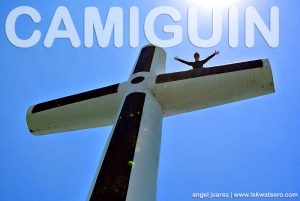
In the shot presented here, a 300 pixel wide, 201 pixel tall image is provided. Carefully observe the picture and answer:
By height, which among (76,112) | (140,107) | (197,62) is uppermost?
(197,62)

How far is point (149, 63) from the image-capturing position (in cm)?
699

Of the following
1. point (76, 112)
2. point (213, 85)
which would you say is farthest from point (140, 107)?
point (76, 112)

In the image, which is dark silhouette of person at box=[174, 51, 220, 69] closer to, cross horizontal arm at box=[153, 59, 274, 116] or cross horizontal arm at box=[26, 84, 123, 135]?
cross horizontal arm at box=[153, 59, 274, 116]

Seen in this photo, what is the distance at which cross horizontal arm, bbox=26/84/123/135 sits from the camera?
636 cm

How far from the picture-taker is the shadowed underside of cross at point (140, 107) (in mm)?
4041

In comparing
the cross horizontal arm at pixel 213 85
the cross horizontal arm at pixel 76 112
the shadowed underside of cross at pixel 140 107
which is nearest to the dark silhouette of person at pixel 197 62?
the shadowed underside of cross at pixel 140 107

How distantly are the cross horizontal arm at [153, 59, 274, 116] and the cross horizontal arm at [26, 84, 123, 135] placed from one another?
0.81 m

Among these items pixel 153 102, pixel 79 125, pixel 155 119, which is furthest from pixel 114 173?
pixel 79 125

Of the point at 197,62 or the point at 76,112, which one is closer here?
the point at 76,112

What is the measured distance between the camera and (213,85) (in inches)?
229

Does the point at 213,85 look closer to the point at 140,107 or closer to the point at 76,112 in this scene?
the point at 140,107

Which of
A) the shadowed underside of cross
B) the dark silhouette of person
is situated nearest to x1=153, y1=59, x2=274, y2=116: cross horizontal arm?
the shadowed underside of cross

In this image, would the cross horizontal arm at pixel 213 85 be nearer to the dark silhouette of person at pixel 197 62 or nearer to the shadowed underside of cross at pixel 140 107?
the shadowed underside of cross at pixel 140 107

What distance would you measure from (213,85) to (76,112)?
7.14 ft
